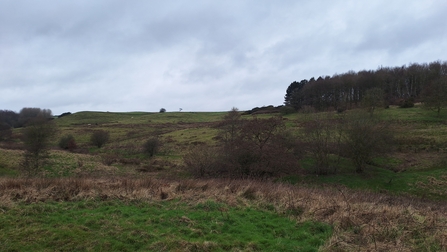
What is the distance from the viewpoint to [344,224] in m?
7.97

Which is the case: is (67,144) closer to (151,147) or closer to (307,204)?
(151,147)

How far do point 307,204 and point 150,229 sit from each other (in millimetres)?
5323

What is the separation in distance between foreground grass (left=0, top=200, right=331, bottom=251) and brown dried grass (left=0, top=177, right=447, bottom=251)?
24.9 inches

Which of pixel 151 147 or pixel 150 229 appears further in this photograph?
pixel 151 147

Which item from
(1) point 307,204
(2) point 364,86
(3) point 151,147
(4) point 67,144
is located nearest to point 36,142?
(3) point 151,147

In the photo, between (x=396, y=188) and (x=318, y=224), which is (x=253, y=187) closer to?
(x=318, y=224)

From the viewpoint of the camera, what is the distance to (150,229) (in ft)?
24.2

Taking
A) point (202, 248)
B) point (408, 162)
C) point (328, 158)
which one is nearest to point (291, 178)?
point (328, 158)

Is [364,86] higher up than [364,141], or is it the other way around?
[364,86]

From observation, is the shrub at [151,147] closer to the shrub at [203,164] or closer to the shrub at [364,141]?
the shrub at [203,164]

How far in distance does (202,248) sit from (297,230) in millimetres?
2894

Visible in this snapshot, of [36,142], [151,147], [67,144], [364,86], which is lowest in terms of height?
[151,147]

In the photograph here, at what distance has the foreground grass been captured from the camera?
641 centimetres

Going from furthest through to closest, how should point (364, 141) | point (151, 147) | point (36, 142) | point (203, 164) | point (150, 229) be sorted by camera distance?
point (151, 147) → point (364, 141) → point (36, 142) → point (203, 164) → point (150, 229)
